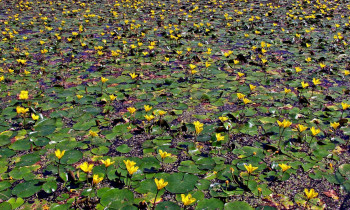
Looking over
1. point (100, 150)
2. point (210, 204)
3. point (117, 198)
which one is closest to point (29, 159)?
point (100, 150)

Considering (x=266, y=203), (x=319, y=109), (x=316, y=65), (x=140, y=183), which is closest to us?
(x=266, y=203)

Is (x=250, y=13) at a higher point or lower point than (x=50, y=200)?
higher

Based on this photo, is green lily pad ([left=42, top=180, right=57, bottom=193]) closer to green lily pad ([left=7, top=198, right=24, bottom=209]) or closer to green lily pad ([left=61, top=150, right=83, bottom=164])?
green lily pad ([left=7, top=198, right=24, bottom=209])

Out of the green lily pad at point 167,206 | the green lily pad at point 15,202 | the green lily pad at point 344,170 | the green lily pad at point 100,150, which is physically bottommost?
the green lily pad at point 15,202

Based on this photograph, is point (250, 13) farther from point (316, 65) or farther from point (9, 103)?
point (9, 103)

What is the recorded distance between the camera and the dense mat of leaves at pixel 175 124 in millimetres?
2322

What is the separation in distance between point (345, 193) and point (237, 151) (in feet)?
3.17

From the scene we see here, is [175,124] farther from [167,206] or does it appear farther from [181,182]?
[167,206]

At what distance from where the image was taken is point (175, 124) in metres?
3.34

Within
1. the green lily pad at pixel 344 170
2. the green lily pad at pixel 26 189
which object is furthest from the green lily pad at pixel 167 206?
the green lily pad at pixel 344 170

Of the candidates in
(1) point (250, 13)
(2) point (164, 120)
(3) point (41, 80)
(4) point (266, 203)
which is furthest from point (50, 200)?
(1) point (250, 13)

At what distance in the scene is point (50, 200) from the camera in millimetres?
2264

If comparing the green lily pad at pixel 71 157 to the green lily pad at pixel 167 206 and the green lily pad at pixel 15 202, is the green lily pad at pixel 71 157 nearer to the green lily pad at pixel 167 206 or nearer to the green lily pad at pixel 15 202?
the green lily pad at pixel 15 202

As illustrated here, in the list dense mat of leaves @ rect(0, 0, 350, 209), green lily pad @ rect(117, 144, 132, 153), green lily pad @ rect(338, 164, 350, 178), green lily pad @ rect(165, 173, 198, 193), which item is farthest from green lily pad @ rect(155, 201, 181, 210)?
green lily pad @ rect(338, 164, 350, 178)
